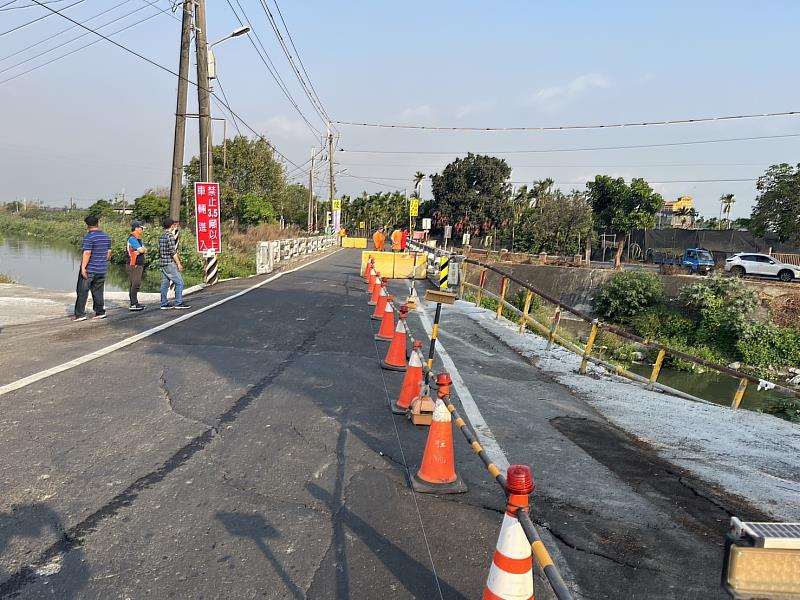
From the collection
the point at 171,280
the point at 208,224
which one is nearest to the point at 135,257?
the point at 171,280

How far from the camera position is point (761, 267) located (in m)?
34.1

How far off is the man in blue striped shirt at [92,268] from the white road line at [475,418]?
618 cm

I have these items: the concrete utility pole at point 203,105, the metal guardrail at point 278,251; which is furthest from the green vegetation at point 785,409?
the concrete utility pole at point 203,105

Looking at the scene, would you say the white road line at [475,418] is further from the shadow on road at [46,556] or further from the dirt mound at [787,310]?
the dirt mound at [787,310]

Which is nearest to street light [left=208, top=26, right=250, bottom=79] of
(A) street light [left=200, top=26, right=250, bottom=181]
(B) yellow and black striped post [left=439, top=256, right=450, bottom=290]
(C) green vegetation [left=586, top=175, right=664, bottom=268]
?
(A) street light [left=200, top=26, right=250, bottom=181]

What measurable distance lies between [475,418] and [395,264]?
1568 centimetres

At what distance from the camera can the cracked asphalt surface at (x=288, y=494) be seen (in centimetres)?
309

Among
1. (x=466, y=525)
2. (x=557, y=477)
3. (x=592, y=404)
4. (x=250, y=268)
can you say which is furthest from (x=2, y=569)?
(x=250, y=268)

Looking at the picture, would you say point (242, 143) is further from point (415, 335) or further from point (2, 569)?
point (2, 569)

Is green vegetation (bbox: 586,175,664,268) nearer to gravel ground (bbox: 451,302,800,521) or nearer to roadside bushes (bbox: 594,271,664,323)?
roadside bushes (bbox: 594,271,664,323)

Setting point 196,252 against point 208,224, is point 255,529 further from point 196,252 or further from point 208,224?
point 196,252

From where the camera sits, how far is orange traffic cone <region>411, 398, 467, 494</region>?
420 cm

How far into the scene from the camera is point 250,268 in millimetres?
24562

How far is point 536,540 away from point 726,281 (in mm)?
31407
